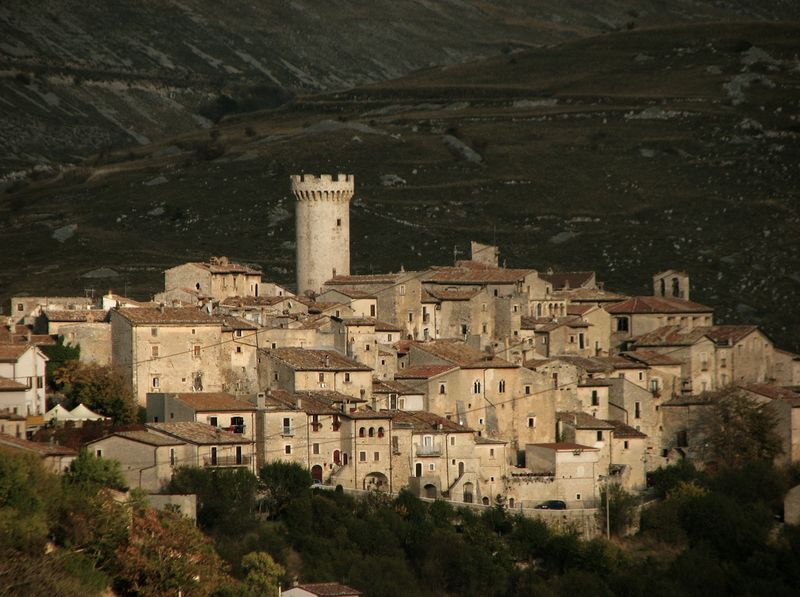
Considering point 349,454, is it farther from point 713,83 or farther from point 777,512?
point 713,83

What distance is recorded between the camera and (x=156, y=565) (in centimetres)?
5394

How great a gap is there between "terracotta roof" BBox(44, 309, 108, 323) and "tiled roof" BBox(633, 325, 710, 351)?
23.5m

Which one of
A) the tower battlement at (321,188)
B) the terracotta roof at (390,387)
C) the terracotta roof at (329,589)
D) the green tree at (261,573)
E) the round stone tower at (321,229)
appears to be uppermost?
the tower battlement at (321,188)

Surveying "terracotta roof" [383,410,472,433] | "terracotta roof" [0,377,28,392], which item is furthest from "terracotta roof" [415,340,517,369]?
"terracotta roof" [0,377,28,392]

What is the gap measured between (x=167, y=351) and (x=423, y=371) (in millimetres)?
9705

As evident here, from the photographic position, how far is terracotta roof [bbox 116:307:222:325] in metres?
72.7

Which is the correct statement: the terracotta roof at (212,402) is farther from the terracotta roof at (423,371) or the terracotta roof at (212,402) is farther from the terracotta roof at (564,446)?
the terracotta roof at (564,446)

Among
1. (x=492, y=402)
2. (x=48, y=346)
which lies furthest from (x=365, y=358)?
(x=48, y=346)

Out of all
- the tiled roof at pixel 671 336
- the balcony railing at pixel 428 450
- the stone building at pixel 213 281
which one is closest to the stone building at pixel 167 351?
the balcony railing at pixel 428 450

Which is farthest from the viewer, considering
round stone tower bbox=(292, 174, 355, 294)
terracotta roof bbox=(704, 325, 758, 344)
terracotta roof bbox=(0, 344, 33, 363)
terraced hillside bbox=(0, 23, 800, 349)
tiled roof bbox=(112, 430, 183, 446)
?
terraced hillside bbox=(0, 23, 800, 349)

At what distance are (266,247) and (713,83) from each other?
78863 millimetres

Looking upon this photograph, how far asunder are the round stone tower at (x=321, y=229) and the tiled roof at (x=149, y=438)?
28.5 meters

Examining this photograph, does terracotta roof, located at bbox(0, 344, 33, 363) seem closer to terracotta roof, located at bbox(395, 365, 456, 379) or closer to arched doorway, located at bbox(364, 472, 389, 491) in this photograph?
arched doorway, located at bbox(364, 472, 389, 491)

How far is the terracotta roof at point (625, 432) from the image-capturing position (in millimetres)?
77438
